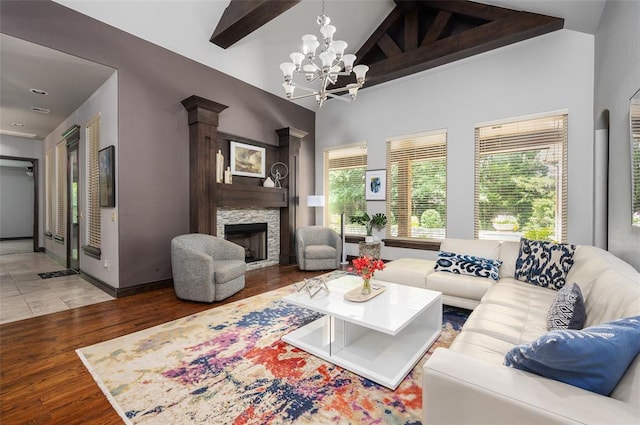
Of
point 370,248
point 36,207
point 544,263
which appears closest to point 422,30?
point 370,248

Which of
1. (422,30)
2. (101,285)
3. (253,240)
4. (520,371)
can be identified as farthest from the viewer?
(253,240)

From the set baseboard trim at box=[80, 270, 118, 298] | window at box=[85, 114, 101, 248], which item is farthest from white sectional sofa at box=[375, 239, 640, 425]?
window at box=[85, 114, 101, 248]

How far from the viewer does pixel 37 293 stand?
3.80 meters

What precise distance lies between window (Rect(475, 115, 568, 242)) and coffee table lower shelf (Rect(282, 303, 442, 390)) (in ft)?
8.40

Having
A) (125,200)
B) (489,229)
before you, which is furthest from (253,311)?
(489,229)

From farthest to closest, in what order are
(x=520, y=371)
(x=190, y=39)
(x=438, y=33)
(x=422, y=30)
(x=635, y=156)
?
1. (x=422, y=30)
2. (x=438, y=33)
3. (x=190, y=39)
4. (x=635, y=156)
5. (x=520, y=371)

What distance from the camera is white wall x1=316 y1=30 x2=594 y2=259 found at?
12.6ft

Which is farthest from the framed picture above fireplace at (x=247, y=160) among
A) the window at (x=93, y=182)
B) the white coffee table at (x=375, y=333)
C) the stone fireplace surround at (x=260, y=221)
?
the white coffee table at (x=375, y=333)

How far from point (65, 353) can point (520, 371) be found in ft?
10.3

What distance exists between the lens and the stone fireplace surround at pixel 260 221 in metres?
4.85

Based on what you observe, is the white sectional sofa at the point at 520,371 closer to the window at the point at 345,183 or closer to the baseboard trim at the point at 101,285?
the window at the point at 345,183

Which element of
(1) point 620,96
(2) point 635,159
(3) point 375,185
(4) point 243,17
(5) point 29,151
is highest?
(4) point 243,17

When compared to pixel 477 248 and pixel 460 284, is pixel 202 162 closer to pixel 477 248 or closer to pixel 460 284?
pixel 460 284

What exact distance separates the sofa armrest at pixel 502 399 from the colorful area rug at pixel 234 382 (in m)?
0.62
